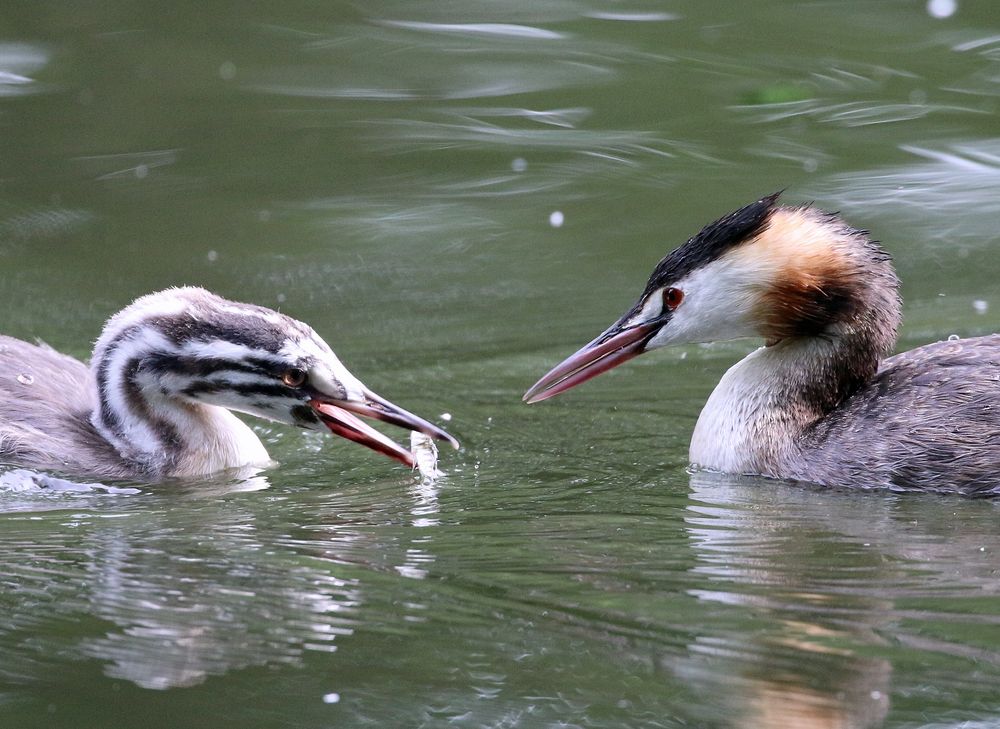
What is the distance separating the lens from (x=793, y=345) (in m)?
7.24

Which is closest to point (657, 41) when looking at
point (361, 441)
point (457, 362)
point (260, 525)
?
point (457, 362)

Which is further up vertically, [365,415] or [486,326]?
[365,415]

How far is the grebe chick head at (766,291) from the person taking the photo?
278 inches

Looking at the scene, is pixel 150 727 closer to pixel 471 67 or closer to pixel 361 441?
pixel 361 441

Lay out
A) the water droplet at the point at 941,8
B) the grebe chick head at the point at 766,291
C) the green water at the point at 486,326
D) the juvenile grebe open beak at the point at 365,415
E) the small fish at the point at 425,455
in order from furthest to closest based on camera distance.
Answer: the water droplet at the point at 941,8
the grebe chick head at the point at 766,291
the small fish at the point at 425,455
the juvenile grebe open beak at the point at 365,415
the green water at the point at 486,326

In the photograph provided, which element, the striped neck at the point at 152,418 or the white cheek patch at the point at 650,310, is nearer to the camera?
the striped neck at the point at 152,418

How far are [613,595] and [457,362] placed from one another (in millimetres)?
3394

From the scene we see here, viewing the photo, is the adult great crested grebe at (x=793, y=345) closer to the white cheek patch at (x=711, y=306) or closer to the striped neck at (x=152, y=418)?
the white cheek patch at (x=711, y=306)

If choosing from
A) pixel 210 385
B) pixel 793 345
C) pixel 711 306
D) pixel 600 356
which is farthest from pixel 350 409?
pixel 793 345

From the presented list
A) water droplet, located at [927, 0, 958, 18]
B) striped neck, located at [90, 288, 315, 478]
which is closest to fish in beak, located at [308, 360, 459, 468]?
striped neck, located at [90, 288, 315, 478]

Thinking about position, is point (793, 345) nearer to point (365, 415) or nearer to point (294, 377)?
point (365, 415)

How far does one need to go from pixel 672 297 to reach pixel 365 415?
138cm

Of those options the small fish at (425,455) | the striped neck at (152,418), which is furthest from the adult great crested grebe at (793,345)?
the striped neck at (152,418)

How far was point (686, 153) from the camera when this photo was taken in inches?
426
